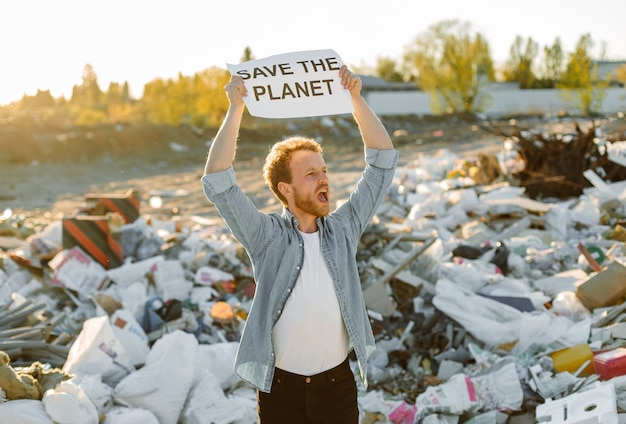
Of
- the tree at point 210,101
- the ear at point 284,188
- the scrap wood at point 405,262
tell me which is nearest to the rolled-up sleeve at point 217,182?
the ear at point 284,188

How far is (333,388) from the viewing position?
2215mm

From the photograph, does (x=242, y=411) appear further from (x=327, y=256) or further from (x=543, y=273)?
(x=543, y=273)

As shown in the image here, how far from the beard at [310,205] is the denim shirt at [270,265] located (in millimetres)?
70

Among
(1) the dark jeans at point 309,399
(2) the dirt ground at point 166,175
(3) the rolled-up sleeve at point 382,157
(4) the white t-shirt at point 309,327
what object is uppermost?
(3) the rolled-up sleeve at point 382,157

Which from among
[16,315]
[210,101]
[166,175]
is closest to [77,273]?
[16,315]

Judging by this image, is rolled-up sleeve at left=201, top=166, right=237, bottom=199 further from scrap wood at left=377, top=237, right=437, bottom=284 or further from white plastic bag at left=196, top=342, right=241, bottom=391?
scrap wood at left=377, top=237, right=437, bottom=284

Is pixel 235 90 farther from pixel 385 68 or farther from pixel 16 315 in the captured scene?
pixel 385 68

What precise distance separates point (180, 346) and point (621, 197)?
20.7ft

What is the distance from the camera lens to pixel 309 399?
2.18 metres

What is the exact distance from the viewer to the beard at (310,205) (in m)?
2.25

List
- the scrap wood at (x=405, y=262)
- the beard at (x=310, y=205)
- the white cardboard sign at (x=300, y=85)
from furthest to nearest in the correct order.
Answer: the scrap wood at (x=405, y=262) → the white cardboard sign at (x=300, y=85) → the beard at (x=310, y=205)

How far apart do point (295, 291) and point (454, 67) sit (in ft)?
148

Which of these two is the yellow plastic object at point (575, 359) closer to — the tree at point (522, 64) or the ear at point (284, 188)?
the ear at point (284, 188)

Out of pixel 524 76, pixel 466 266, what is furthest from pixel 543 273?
pixel 524 76
